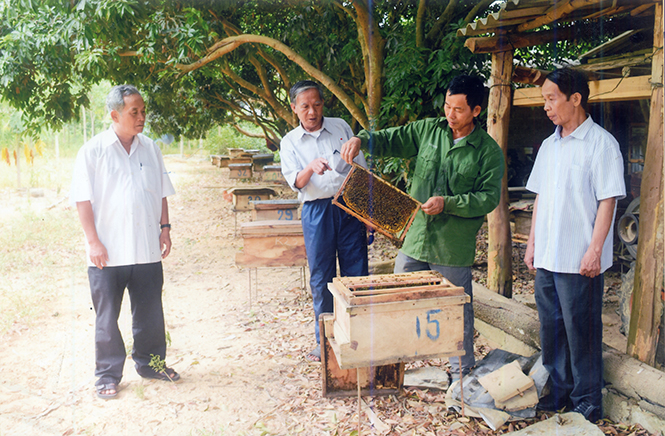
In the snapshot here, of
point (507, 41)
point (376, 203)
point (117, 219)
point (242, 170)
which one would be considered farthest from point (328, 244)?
point (242, 170)

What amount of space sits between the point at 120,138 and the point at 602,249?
11.3ft

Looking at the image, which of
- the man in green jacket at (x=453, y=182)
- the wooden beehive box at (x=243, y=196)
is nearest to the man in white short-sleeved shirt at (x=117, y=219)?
the man in green jacket at (x=453, y=182)

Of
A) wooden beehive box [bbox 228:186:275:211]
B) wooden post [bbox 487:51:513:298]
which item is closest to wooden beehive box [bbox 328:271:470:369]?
wooden post [bbox 487:51:513:298]

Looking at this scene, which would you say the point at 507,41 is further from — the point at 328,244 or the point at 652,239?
the point at 328,244

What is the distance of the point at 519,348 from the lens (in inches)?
171

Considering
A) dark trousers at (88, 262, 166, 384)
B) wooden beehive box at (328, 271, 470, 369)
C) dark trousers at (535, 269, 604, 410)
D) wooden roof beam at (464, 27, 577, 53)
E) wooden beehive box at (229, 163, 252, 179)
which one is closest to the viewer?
wooden beehive box at (328, 271, 470, 369)

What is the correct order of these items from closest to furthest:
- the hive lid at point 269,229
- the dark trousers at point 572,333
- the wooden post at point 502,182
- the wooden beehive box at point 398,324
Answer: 1. the wooden beehive box at point 398,324
2. the dark trousers at point 572,333
3. the wooden post at point 502,182
4. the hive lid at point 269,229

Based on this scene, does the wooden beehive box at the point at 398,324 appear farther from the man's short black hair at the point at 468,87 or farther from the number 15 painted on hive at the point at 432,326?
the man's short black hair at the point at 468,87

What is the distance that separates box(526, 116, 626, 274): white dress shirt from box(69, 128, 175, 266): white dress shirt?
2880 mm

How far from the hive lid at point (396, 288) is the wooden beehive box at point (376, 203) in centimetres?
44

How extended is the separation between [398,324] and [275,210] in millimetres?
4979

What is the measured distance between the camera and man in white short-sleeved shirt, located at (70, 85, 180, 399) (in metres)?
3.61

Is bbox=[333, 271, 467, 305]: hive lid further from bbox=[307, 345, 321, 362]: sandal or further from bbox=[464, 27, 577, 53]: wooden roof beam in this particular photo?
bbox=[464, 27, 577, 53]: wooden roof beam

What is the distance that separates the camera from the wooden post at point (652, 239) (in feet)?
10.8
